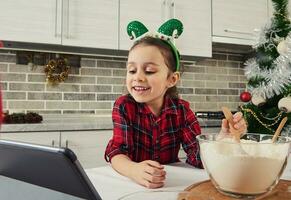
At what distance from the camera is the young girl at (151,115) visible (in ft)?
3.58

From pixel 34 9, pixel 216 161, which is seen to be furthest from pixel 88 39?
pixel 216 161

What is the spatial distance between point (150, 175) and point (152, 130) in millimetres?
518

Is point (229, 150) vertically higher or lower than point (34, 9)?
lower

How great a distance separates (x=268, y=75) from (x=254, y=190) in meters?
1.40

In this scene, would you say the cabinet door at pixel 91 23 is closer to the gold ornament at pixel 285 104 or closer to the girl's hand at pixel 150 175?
the gold ornament at pixel 285 104

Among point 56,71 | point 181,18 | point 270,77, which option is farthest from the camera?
point 181,18

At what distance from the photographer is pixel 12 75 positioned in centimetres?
223

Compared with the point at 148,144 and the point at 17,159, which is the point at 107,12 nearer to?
the point at 148,144

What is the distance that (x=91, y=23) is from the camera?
7.11 feet

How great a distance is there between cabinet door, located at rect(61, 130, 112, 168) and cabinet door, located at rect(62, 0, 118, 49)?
0.62 meters

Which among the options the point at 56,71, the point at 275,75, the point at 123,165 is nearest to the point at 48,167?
the point at 123,165

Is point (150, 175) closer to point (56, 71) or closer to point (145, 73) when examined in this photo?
point (145, 73)

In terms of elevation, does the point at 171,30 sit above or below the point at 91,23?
below

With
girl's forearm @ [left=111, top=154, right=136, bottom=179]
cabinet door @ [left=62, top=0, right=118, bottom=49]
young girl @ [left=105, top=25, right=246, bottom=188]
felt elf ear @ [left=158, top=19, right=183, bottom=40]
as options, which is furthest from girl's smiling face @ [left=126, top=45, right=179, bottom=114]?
cabinet door @ [left=62, top=0, right=118, bottom=49]
